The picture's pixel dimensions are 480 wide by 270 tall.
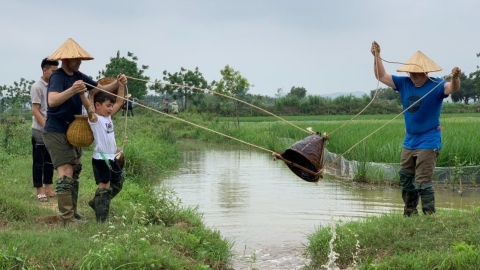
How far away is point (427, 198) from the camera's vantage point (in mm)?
5758

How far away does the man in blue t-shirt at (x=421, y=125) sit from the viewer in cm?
570

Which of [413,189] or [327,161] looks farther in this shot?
[327,161]

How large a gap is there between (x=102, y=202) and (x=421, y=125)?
3013 millimetres

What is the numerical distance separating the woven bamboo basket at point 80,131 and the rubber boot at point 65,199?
348 millimetres

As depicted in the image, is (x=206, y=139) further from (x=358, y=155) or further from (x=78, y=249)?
(x=78, y=249)

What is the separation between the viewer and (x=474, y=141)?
1045cm

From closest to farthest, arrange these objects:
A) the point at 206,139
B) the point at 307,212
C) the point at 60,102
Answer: the point at 60,102, the point at 307,212, the point at 206,139

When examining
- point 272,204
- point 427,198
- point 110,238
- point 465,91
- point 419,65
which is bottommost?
point 272,204

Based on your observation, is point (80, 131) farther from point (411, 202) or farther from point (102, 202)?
point (411, 202)

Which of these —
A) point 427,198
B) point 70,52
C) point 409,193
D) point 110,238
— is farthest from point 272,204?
point 110,238

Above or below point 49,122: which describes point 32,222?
below

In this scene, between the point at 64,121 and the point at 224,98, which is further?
the point at 224,98

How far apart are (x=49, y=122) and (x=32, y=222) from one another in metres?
0.89

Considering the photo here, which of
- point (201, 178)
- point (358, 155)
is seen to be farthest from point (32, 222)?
point (358, 155)
